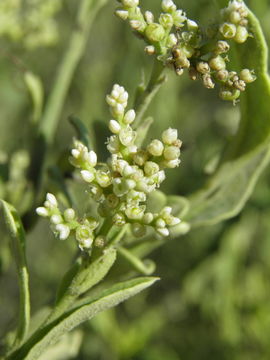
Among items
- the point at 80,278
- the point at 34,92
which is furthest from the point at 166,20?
the point at 34,92

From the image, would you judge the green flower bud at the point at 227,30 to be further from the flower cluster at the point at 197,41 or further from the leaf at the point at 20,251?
the leaf at the point at 20,251

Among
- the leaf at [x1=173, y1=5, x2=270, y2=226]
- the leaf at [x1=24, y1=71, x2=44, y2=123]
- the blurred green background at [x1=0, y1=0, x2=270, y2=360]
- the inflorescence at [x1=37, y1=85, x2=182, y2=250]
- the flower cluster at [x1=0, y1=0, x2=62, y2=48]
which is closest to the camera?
the inflorescence at [x1=37, y1=85, x2=182, y2=250]

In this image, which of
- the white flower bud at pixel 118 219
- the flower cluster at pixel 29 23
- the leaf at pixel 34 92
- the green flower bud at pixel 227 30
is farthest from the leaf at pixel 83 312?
the flower cluster at pixel 29 23

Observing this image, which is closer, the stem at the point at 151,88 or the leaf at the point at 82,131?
the stem at the point at 151,88

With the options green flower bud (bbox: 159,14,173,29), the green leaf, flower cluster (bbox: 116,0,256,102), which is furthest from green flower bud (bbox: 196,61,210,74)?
the green leaf

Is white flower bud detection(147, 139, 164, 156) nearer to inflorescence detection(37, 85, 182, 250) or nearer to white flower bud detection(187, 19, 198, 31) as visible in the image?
inflorescence detection(37, 85, 182, 250)

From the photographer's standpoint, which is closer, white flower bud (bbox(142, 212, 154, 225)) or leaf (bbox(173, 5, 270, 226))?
white flower bud (bbox(142, 212, 154, 225))

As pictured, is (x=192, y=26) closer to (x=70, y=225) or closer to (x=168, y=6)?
(x=168, y=6)

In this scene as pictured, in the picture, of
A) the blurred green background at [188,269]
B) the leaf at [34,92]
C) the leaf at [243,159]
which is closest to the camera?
the leaf at [243,159]
